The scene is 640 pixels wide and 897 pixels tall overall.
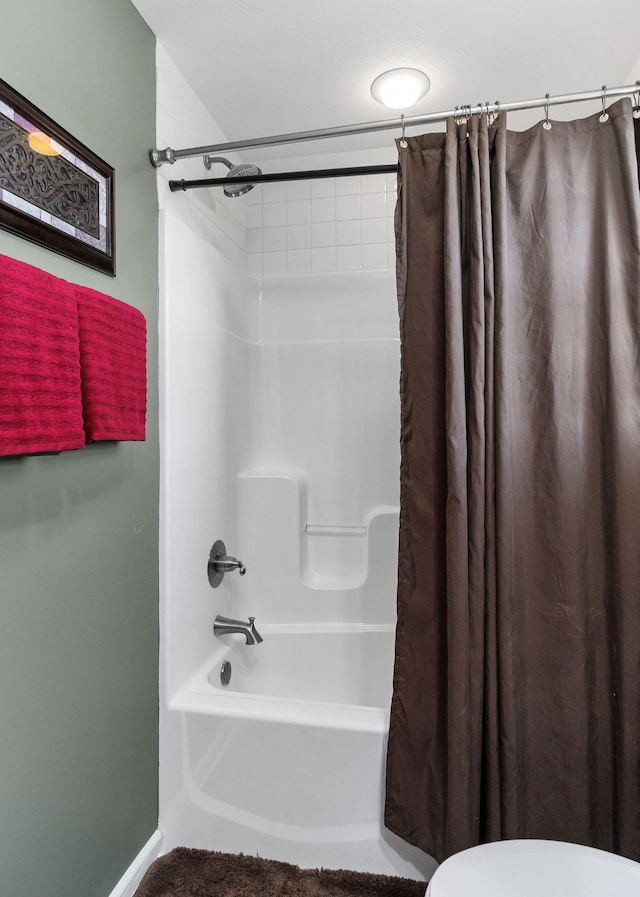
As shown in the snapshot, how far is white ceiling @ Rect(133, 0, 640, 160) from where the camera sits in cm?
158

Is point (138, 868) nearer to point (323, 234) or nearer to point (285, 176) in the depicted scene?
point (285, 176)

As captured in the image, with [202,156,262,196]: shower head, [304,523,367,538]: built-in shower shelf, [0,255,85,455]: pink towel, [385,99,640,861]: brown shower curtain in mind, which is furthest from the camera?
[304,523,367,538]: built-in shower shelf

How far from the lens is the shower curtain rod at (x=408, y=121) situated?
4.40ft

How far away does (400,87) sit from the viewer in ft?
6.23

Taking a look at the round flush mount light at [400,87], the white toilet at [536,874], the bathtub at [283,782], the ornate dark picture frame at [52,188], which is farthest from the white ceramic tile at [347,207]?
the white toilet at [536,874]

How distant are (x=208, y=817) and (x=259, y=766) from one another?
0.24m

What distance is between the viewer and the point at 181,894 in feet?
4.82

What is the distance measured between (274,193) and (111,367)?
1685 mm

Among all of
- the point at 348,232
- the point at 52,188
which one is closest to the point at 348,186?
the point at 348,232

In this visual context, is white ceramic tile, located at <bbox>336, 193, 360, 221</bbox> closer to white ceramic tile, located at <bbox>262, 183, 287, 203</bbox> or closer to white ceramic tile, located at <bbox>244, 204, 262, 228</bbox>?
white ceramic tile, located at <bbox>262, 183, 287, 203</bbox>

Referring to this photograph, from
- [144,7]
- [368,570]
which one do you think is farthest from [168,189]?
[368,570]

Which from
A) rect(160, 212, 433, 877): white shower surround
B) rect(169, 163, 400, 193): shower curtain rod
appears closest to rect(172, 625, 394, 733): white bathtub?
rect(160, 212, 433, 877): white shower surround

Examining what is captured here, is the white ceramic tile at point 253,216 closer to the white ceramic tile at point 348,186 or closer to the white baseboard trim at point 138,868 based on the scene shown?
the white ceramic tile at point 348,186

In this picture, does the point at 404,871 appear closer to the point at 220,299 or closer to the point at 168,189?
the point at 220,299
